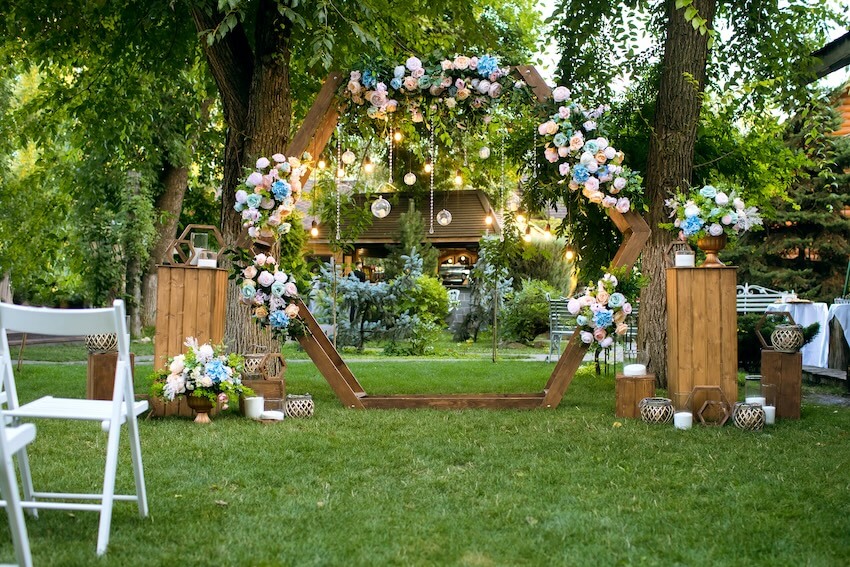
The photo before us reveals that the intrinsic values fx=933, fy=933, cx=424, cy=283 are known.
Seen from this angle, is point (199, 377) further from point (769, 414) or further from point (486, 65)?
point (769, 414)

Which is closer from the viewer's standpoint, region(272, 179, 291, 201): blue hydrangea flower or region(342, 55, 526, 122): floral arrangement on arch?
region(272, 179, 291, 201): blue hydrangea flower

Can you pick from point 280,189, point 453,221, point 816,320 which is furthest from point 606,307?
point 453,221

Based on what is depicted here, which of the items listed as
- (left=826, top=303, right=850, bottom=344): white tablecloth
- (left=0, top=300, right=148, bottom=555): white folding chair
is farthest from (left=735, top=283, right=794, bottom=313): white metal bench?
(left=0, top=300, right=148, bottom=555): white folding chair

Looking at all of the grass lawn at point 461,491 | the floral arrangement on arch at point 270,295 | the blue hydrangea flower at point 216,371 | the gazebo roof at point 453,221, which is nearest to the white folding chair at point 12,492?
the grass lawn at point 461,491

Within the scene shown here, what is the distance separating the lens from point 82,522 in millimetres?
3898

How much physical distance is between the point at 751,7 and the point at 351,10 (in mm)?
4265

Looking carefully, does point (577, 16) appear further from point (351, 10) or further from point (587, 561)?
point (587, 561)

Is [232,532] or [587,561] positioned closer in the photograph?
[587,561]

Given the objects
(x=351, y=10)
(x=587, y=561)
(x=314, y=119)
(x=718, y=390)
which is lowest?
(x=587, y=561)

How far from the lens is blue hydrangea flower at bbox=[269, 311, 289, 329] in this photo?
24.9ft

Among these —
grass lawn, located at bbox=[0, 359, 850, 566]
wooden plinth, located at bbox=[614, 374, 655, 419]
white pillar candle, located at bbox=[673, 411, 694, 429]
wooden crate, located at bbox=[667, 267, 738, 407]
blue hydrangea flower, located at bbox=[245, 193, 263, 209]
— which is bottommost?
grass lawn, located at bbox=[0, 359, 850, 566]

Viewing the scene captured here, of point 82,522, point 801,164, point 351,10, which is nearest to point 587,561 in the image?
point 82,522

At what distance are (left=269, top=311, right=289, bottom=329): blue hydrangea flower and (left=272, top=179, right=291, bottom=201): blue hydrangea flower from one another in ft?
3.06

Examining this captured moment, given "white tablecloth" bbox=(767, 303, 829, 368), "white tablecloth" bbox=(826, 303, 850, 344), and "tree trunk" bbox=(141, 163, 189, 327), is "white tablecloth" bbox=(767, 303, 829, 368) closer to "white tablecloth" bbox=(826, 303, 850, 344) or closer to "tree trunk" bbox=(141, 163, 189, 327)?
"white tablecloth" bbox=(826, 303, 850, 344)
